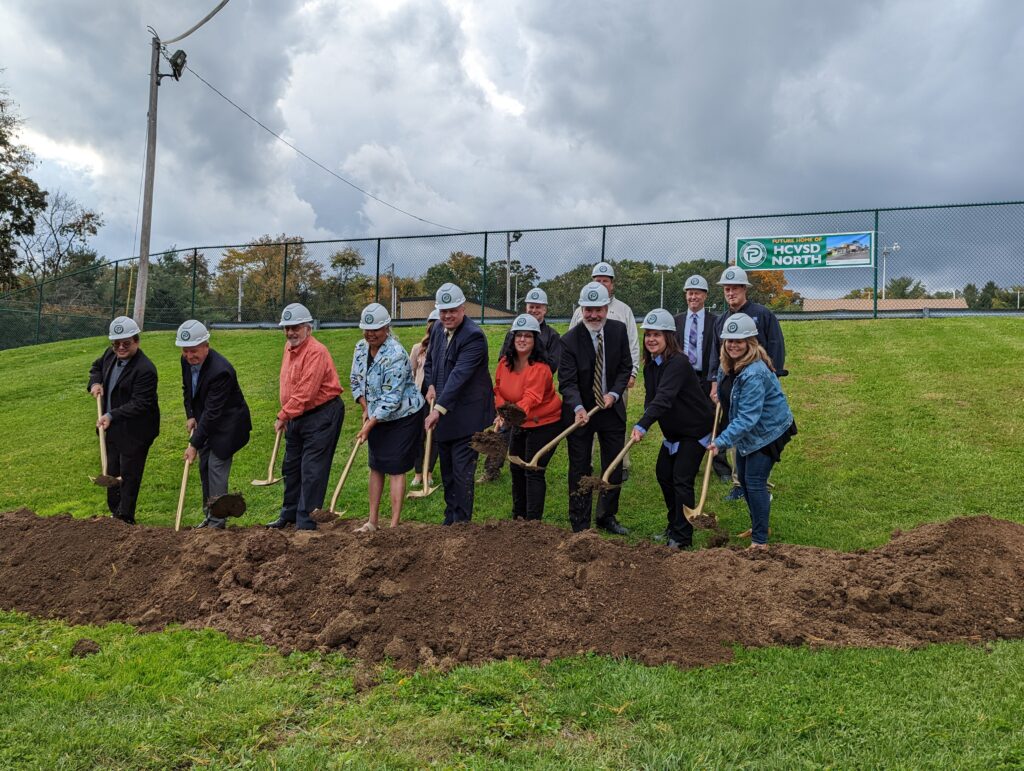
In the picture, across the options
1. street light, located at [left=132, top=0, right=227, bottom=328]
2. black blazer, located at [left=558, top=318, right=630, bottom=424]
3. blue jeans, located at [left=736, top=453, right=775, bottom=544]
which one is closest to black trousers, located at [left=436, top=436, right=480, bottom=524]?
black blazer, located at [left=558, top=318, right=630, bottom=424]

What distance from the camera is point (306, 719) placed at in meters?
3.50

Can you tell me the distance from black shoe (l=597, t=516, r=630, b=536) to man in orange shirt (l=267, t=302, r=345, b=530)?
8.06ft

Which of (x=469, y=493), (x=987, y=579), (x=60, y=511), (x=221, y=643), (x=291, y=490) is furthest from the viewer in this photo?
(x=60, y=511)

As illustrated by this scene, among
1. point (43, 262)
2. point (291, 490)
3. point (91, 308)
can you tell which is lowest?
point (291, 490)

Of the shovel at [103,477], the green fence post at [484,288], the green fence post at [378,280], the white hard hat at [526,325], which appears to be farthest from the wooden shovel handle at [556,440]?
the green fence post at [378,280]

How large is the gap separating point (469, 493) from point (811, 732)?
354 centimetres

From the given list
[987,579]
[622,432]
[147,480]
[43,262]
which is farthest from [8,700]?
[43,262]

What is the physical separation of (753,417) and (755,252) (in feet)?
38.9

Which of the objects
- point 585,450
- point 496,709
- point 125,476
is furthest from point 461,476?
point 125,476

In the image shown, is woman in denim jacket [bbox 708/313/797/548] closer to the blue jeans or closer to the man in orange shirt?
the blue jeans

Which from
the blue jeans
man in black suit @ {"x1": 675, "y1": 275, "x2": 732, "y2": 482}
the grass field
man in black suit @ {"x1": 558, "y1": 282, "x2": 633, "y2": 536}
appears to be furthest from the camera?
man in black suit @ {"x1": 675, "y1": 275, "x2": 732, "y2": 482}

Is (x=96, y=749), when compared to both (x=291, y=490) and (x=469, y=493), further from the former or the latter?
(x=291, y=490)

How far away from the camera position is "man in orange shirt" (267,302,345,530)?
263 inches

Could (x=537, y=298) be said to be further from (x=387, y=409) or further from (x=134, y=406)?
(x=134, y=406)
